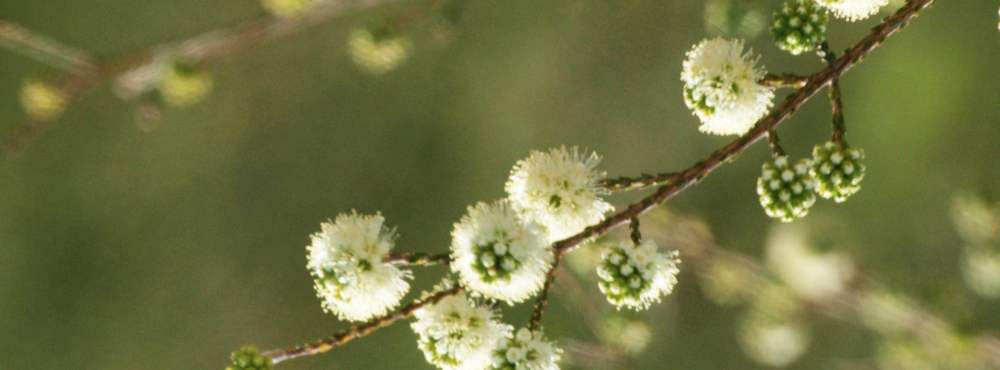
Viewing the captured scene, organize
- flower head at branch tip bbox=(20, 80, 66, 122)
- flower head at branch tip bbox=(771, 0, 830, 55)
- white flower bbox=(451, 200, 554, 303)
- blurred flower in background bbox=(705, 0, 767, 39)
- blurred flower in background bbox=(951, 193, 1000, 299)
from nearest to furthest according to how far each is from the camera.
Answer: white flower bbox=(451, 200, 554, 303), flower head at branch tip bbox=(771, 0, 830, 55), blurred flower in background bbox=(705, 0, 767, 39), blurred flower in background bbox=(951, 193, 1000, 299), flower head at branch tip bbox=(20, 80, 66, 122)

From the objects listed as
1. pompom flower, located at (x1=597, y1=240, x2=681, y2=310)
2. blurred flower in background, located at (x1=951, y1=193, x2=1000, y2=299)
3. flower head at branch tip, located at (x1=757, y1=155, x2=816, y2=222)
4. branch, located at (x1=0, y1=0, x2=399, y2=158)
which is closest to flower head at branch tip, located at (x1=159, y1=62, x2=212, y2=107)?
branch, located at (x1=0, y1=0, x2=399, y2=158)

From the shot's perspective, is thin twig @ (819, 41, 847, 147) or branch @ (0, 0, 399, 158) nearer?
thin twig @ (819, 41, 847, 147)

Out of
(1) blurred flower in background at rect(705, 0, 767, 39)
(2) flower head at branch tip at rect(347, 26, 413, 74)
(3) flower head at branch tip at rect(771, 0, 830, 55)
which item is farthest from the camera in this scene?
(2) flower head at branch tip at rect(347, 26, 413, 74)

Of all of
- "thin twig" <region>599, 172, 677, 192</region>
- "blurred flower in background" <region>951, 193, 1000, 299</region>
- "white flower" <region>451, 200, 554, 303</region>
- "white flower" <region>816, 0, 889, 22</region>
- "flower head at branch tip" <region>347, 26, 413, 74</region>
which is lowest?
"white flower" <region>451, 200, 554, 303</region>

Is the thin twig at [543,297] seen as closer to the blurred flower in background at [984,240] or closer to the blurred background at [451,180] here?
the blurred background at [451,180]

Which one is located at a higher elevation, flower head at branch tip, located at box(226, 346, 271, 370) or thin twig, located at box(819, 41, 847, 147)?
thin twig, located at box(819, 41, 847, 147)

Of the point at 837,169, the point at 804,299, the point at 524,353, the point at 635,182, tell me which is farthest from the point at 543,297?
the point at 804,299

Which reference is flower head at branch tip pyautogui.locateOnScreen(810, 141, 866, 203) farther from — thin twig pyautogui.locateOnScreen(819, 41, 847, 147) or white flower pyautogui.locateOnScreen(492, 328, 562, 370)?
white flower pyautogui.locateOnScreen(492, 328, 562, 370)

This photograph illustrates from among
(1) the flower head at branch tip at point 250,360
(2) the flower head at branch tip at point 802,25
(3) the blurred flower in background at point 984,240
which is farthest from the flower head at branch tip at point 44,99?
(3) the blurred flower in background at point 984,240
